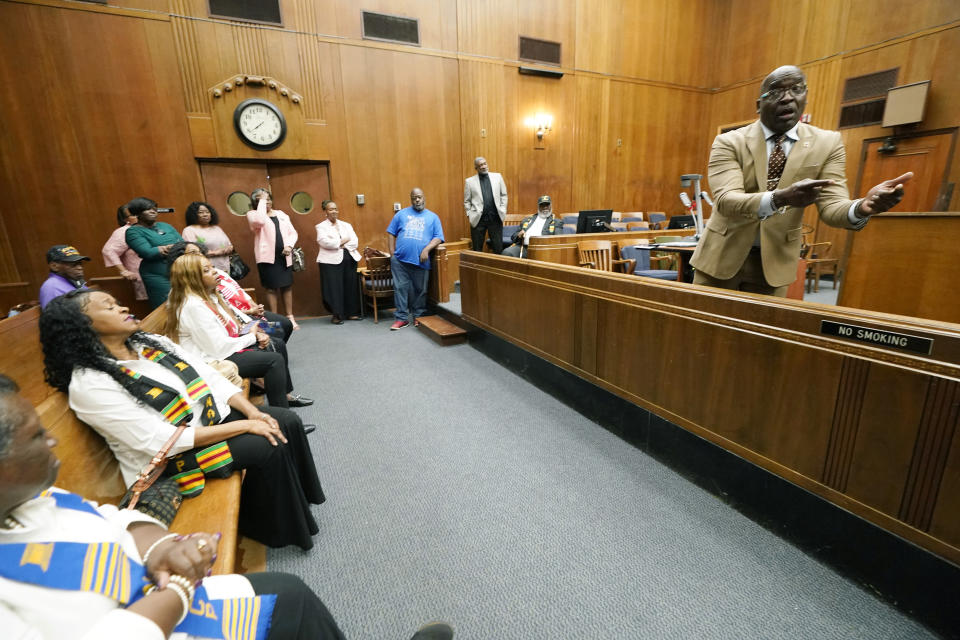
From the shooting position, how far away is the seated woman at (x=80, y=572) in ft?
2.18

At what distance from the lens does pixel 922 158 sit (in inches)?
222

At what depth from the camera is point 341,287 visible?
520cm

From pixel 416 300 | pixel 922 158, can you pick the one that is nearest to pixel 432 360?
pixel 416 300

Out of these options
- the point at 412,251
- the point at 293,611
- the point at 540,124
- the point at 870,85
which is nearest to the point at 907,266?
the point at 293,611

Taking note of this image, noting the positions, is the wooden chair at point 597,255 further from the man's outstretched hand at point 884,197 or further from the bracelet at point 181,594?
the bracelet at point 181,594

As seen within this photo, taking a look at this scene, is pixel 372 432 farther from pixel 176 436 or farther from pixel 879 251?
pixel 879 251

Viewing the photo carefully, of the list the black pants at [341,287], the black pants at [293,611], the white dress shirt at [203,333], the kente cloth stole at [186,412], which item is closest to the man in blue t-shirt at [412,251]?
the black pants at [341,287]

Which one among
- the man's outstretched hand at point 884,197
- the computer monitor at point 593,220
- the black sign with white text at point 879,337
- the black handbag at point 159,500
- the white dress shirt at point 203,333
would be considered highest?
the man's outstretched hand at point 884,197

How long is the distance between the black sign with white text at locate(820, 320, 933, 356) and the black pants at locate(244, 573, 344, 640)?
1.69 meters

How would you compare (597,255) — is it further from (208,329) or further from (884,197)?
(208,329)

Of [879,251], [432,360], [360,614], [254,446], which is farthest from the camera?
[432,360]

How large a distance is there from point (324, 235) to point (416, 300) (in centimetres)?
130

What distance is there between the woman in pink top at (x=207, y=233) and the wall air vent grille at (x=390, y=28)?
10.3ft

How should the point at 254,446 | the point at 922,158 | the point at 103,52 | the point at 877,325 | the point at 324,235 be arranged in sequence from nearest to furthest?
the point at 877,325
the point at 254,446
the point at 103,52
the point at 324,235
the point at 922,158
